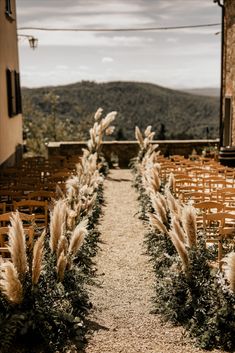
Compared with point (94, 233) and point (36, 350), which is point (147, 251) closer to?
point (94, 233)

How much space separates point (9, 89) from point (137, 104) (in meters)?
45.4

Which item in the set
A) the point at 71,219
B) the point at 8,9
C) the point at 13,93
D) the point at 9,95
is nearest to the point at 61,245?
the point at 71,219

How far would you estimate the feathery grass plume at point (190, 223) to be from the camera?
5748mm

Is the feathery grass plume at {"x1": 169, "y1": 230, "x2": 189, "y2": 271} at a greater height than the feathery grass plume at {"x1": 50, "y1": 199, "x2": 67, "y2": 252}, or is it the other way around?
the feathery grass plume at {"x1": 50, "y1": 199, "x2": 67, "y2": 252}

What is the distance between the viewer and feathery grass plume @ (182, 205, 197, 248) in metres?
5.75

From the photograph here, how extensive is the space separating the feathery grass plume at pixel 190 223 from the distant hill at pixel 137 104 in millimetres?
46830

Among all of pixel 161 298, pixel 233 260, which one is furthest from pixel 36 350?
pixel 233 260

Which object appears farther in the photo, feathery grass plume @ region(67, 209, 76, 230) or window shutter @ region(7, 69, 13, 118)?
window shutter @ region(7, 69, 13, 118)

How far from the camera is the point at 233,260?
489 cm

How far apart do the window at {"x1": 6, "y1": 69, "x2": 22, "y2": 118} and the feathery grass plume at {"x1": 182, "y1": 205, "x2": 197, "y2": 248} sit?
34.7 feet

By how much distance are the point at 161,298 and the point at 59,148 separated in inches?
514

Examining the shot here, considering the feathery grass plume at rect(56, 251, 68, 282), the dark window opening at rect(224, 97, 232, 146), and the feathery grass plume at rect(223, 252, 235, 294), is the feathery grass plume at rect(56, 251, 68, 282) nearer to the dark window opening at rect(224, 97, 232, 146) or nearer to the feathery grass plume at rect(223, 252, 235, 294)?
the feathery grass plume at rect(223, 252, 235, 294)

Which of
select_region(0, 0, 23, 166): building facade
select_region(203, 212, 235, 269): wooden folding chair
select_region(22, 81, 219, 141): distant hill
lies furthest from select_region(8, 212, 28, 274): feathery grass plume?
select_region(22, 81, 219, 141): distant hill

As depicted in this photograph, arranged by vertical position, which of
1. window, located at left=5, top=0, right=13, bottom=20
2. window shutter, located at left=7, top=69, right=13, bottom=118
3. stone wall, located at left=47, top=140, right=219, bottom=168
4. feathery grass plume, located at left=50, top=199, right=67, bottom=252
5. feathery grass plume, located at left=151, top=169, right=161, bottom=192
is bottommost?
stone wall, located at left=47, top=140, right=219, bottom=168
